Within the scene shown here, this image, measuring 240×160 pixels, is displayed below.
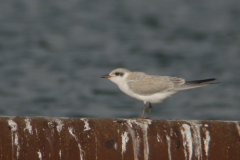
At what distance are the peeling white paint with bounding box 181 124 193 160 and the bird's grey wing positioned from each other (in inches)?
86.9

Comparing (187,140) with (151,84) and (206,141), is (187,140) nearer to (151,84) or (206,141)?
(206,141)

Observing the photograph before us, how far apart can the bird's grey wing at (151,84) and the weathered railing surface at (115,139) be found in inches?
85.0

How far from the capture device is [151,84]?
6062mm

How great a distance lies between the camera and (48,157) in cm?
340

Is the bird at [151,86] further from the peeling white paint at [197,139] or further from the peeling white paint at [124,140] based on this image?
the peeling white paint at [124,140]

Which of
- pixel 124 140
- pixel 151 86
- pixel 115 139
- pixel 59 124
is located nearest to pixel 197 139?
pixel 124 140

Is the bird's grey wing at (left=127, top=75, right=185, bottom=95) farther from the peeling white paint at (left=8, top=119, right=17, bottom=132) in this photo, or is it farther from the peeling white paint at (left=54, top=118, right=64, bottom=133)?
the peeling white paint at (left=8, top=119, right=17, bottom=132)

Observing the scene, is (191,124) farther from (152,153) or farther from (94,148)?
(94,148)

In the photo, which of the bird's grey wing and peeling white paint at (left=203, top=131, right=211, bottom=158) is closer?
peeling white paint at (left=203, top=131, right=211, bottom=158)

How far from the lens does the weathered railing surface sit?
338 cm

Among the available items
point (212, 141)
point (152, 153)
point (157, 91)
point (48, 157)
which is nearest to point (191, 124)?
point (212, 141)

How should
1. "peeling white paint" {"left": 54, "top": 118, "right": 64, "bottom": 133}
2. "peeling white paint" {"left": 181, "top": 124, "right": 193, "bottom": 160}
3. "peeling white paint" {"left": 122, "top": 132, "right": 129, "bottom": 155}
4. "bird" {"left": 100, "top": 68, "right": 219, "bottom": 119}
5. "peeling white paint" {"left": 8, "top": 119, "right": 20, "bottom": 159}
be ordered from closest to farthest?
"peeling white paint" {"left": 8, "top": 119, "right": 20, "bottom": 159} → "peeling white paint" {"left": 54, "top": 118, "right": 64, "bottom": 133} → "peeling white paint" {"left": 122, "top": 132, "right": 129, "bottom": 155} → "peeling white paint" {"left": 181, "top": 124, "right": 193, "bottom": 160} → "bird" {"left": 100, "top": 68, "right": 219, "bottom": 119}

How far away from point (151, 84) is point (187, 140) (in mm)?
2359

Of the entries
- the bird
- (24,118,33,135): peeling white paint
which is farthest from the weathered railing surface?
the bird
